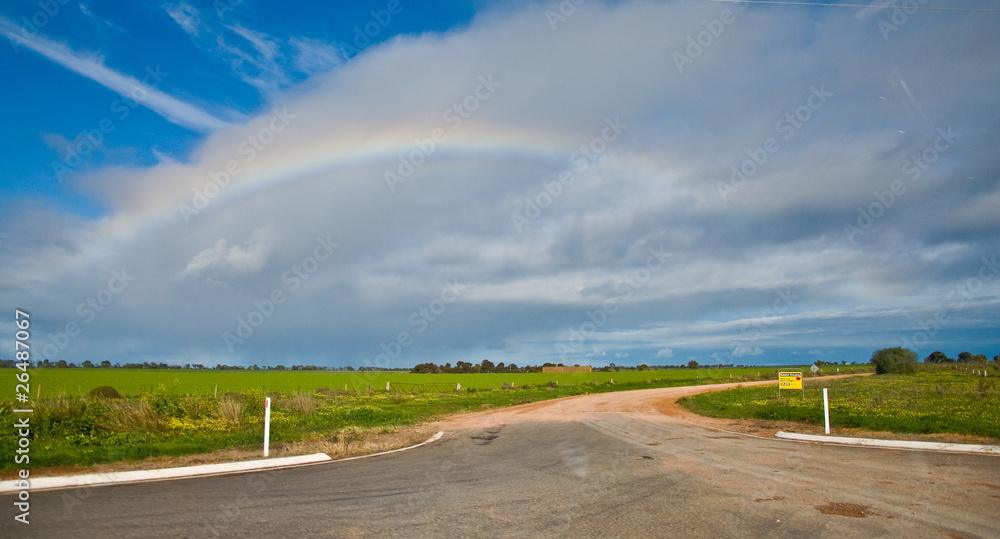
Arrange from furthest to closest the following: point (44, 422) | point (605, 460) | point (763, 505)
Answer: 1. point (44, 422)
2. point (605, 460)
3. point (763, 505)

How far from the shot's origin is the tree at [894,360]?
307 ft

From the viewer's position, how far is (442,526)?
285 inches

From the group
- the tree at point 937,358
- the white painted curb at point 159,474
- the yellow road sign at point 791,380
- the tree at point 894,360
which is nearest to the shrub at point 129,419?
the white painted curb at point 159,474

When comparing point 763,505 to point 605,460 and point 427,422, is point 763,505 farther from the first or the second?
point 427,422

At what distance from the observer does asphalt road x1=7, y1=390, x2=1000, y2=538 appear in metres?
7.10

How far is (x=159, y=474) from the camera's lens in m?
10.9

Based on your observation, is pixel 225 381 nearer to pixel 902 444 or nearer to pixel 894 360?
pixel 902 444

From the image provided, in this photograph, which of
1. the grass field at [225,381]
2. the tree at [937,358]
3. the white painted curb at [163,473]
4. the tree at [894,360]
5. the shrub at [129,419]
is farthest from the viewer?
the tree at [937,358]

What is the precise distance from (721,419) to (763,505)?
18.4m

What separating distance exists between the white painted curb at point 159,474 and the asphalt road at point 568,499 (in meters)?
0.70

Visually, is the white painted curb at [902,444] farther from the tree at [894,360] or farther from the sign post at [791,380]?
the tree at [894,360]

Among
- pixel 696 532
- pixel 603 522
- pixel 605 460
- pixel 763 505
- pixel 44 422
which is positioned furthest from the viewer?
pixel 44 422

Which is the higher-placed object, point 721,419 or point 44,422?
point 44,422

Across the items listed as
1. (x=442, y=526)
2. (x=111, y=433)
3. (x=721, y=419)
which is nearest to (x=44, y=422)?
(x=111, y=433)
